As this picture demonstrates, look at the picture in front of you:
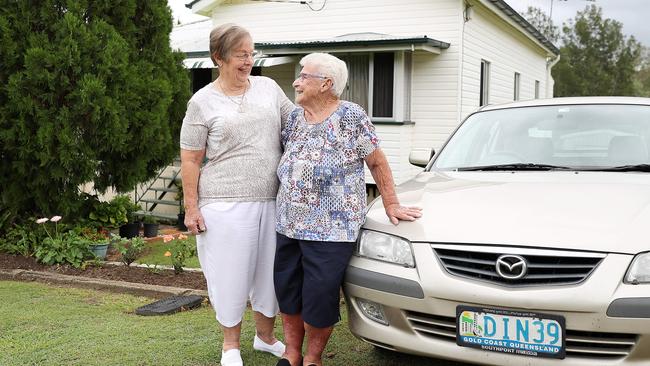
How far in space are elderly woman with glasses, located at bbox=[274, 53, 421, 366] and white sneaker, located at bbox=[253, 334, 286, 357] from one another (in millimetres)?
476

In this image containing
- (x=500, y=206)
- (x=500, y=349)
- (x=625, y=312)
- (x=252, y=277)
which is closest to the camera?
(x=625, y=312)

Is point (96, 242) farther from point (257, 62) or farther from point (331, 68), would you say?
point (257, 62)

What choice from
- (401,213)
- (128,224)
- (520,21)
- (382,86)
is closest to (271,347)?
(401,213)

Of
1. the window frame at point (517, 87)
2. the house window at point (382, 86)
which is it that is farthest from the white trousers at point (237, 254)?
the window frame at point (517, 87)

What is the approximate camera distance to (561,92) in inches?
1718

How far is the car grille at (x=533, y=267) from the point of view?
2709 millimetres

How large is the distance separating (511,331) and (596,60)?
147 feet

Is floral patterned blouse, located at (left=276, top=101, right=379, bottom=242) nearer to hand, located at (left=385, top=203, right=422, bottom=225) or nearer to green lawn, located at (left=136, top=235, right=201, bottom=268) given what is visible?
hand, located at (left=385, top=203, right=422, bottom=225)

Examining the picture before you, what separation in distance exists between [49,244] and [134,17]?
2.69 m

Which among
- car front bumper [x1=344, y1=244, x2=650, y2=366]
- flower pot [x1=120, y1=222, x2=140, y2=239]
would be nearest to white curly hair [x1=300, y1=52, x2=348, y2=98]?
car front bumper [x1=344, y1=244, x2=650, y2=366]

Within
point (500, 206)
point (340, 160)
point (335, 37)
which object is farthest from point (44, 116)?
point (335, 37)

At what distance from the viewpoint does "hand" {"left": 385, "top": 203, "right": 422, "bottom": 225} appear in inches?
125

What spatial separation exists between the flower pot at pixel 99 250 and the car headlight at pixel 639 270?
213 inches

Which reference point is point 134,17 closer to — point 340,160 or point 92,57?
point 92,57
